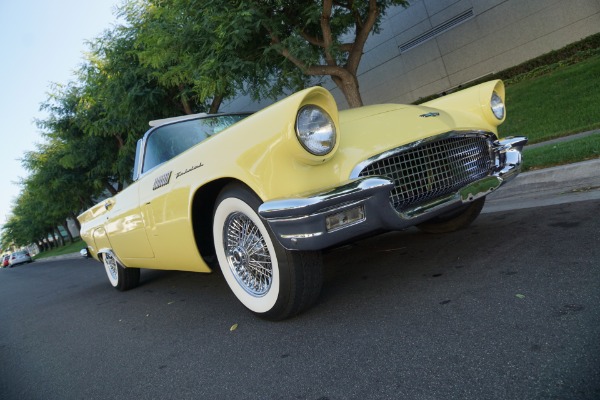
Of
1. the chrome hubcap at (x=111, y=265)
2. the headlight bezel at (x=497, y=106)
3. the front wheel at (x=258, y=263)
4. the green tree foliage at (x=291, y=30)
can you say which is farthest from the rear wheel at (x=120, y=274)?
the green tree foliage at (x=291, y=30)

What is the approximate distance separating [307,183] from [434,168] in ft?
3.01

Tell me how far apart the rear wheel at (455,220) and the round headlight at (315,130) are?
1.70 m

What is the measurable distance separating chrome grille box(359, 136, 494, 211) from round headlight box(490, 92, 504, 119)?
1.20ft

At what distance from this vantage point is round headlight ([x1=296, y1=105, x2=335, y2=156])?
2150mm

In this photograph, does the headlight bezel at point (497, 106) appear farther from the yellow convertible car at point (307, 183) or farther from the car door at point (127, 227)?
the car door at point (127, 227)

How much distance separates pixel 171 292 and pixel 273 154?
2904 millimetres

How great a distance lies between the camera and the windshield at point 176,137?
364 centimetres

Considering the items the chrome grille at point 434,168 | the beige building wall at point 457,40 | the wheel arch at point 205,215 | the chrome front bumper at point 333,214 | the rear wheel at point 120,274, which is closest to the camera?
the chrome front bumper at point 333,214

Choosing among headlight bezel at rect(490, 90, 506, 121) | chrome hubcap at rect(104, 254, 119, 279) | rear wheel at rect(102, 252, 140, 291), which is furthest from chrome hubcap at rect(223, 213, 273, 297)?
chrome hubcap at rect(104, 254, 119, 279)

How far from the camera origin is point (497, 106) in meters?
3.19

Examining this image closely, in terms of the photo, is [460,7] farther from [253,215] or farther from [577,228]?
[253,215]

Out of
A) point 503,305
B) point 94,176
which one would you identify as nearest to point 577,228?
point 503,305

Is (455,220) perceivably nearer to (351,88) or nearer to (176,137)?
(176,137)

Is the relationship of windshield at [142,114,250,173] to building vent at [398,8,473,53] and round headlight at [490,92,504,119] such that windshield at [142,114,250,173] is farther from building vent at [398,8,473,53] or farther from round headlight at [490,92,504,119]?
building vent at [398,8,473,53]
